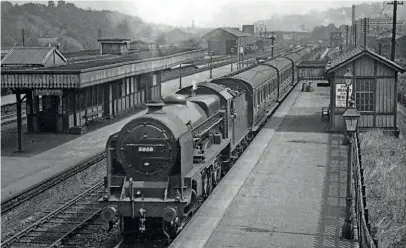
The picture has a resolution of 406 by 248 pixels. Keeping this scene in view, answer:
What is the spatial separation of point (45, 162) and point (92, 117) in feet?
32.5

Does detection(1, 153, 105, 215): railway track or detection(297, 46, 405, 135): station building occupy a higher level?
detection(297, 46, 405, 135): station building

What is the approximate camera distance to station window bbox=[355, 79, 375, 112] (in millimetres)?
26422

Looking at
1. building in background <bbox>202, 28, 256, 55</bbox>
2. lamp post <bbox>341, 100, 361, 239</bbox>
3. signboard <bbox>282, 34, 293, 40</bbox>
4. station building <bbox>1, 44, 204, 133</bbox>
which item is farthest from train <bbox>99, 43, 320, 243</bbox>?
signboard <bbox>282, 34, 293, 40</bbox>

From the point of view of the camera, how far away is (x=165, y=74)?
206ft

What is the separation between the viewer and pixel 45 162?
23.3 m

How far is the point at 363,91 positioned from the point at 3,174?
56.5 feet

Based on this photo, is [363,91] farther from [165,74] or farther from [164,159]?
[165,74]

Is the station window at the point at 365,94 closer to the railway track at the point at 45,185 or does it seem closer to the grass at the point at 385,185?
the grass at the point at 385,185

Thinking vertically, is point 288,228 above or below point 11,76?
below

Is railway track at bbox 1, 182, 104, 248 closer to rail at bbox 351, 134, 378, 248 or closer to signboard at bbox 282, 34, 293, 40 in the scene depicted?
rail at bbox 351, 134, 378, 248

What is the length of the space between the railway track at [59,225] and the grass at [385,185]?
7728 millimetres

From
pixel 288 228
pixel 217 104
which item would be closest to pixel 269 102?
pixel 217 104

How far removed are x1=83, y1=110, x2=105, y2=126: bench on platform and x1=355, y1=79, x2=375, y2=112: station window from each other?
51.3 ft

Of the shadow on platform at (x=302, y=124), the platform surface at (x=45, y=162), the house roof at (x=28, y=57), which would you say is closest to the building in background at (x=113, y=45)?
the house roof at (x=28, y=57)
